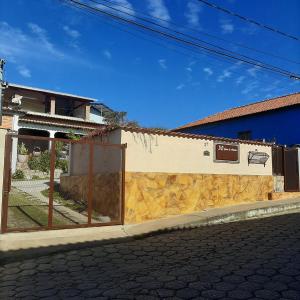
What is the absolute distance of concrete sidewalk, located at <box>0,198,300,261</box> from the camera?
782cm

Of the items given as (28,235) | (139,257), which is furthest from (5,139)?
(139,257)

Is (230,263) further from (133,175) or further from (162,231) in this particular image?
(133,175)

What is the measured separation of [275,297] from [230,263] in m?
1.75

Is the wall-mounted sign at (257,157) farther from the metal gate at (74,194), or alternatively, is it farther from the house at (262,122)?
the metal gate at (74,194)

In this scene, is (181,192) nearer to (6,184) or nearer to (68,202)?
(68,202)

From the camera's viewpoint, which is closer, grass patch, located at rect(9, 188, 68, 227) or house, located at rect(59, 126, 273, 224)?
grass patch, located at rect(9, 188, 68, 227)

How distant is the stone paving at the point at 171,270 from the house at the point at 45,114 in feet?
54.8

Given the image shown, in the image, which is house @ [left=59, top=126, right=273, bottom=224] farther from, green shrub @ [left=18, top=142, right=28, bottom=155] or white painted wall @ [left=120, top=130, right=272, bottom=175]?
green shrub @ [left=18, top=142, right=28, bottom=155]

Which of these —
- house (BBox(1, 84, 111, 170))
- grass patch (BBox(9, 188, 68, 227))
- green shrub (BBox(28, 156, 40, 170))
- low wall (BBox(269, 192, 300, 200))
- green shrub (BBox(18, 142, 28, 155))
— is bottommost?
grass patch (BBox(9, 188, 68, 227))

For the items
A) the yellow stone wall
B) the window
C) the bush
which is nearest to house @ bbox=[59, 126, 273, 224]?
the yellow stone wall

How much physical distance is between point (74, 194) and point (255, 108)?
15.8 metres

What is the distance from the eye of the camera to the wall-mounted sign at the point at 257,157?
1441 cm

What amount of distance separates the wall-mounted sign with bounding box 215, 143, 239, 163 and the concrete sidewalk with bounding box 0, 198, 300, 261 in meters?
1.75

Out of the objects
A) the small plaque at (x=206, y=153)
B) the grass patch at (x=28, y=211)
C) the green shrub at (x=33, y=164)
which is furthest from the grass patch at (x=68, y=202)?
the green shrub at (x=33, y=164)
